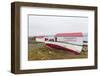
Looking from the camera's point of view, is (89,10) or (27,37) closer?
(27,37)

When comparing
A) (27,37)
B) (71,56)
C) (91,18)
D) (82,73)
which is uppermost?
(91,18)

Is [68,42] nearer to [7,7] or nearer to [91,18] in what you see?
[91,18]

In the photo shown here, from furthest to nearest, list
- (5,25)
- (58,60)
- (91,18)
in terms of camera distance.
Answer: (91,18) → (58,60) → (5,25)

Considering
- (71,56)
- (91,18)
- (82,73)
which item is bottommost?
(82,73)

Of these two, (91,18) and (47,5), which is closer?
(47,5)

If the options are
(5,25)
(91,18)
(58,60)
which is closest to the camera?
(5,25)

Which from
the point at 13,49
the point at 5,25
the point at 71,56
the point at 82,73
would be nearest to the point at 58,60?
the point at 71,56

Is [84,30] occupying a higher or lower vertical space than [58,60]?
higher

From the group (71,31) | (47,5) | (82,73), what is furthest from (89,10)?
(82,73)

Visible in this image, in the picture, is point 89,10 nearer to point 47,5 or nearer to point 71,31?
point 71,31
